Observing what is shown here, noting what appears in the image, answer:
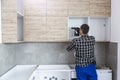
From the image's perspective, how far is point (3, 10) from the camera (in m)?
2.92

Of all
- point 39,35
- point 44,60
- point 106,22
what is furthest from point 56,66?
point 106,22

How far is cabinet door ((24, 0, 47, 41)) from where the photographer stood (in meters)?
3.61

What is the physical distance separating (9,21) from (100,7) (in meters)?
1.83

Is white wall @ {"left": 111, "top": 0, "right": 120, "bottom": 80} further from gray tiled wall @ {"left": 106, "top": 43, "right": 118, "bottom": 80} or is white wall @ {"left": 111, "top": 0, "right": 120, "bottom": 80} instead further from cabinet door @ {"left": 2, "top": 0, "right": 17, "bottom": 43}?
cabinet door @ {"left": 2, "top": 0, "right": 17, "bottom": 43}

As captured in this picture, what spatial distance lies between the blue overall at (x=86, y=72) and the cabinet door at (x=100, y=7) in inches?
43.7

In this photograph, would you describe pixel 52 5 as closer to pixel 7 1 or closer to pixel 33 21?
pixel 33 21

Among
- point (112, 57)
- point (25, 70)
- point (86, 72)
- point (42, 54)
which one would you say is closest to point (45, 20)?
point (42, 54)

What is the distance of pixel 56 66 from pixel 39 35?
2.50ft

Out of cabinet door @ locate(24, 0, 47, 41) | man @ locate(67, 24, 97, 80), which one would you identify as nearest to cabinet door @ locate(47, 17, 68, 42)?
cabinet door @ locate(24, 0, 47, 41)

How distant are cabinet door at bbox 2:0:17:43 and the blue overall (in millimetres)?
1224

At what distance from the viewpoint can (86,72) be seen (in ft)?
10.4

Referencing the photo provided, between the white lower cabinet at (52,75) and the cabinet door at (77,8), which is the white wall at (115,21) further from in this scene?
the white lower cabinet at (52,75)

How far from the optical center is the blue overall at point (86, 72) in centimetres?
318

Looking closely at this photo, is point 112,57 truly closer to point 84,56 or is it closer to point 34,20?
point 84,56
